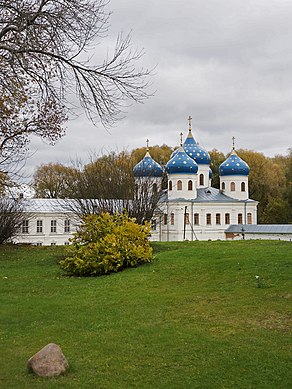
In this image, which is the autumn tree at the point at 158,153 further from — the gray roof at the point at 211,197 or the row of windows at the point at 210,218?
the row of windows at the point at 210,218

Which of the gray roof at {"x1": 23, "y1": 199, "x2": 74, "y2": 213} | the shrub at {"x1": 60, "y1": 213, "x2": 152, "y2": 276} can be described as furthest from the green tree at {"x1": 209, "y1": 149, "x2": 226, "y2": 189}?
the shrub at {"x1": 60, "y1": 213, "x2": 152, "y2": 276}

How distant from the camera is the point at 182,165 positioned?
41656mm

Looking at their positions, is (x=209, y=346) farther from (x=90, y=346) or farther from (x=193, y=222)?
(x=193, y=222)

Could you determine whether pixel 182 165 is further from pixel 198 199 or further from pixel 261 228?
pixel 261 228

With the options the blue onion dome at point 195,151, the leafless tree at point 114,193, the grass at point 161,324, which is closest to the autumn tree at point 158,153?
the blue onion dome at point 195,151

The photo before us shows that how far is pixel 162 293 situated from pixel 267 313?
276cm

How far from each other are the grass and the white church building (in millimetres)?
25744

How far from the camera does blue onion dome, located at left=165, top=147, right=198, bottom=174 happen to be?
137 ft

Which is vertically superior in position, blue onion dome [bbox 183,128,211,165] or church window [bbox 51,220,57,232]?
blue onion dome [bbox 183,128,211,165]

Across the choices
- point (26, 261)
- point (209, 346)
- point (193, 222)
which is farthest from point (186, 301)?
point (193, 222)

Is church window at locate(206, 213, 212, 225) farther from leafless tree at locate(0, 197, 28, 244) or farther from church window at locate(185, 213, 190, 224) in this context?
leafless tree at locate(0, 197, 28, 244)

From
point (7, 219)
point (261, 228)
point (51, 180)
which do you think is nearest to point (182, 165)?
point (261, 228)

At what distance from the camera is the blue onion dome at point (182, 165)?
137ft

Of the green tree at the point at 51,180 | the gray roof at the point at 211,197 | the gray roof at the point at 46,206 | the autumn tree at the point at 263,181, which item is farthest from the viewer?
the green tree at the point at 51,180
